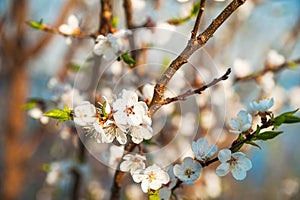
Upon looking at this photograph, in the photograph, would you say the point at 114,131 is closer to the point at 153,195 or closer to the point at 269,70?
the point at 153,195

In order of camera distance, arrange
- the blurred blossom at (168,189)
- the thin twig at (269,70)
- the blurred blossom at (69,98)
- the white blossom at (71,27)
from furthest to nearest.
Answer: the thin twig at (269,70), the blurred blossom at (69,98), the white blossom at (71,27), the blurred blossom at (168,189)

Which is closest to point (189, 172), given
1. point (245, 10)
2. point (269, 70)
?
point (269, 70)

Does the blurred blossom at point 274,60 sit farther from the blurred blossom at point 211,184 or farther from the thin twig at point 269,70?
the blurred blossom at point 211,184

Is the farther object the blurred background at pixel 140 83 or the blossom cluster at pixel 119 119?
the blurred background at pixel 140 83

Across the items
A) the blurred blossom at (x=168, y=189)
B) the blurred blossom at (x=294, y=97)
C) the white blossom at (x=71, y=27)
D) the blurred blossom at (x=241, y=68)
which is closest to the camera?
the blurred blossom at (x=168, y=189)

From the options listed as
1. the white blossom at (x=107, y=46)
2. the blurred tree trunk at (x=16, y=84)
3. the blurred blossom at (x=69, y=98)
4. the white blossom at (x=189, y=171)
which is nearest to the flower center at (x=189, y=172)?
the white blossom at (x=189, y=171)

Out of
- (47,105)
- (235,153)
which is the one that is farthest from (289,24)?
(235,153)

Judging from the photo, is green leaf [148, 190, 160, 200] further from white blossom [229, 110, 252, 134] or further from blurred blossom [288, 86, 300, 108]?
blurred blossom [288, 86, 300, 108]
